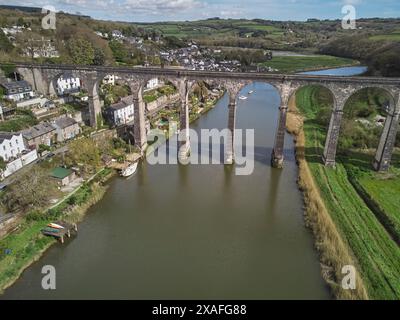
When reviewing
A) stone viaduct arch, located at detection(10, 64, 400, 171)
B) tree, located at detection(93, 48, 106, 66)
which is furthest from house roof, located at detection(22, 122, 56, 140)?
tree, located at detection(93, 48, 106, 66)

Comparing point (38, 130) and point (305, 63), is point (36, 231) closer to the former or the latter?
point (38, 130)

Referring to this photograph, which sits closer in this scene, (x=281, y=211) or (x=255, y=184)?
(x=281, y=211)

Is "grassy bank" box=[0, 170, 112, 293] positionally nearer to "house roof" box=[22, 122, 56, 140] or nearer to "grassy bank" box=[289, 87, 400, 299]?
"house roof" box=[22, 122, 56, 140]

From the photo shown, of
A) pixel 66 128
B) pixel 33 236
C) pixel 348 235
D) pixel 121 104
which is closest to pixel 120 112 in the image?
pixel 121 104

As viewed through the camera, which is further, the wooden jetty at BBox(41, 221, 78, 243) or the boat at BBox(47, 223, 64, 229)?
the boat at BBox(47, 223, 64, 229)

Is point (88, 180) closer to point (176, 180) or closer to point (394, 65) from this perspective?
point (176, 180)

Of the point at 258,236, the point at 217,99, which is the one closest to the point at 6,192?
the point at 258,236
